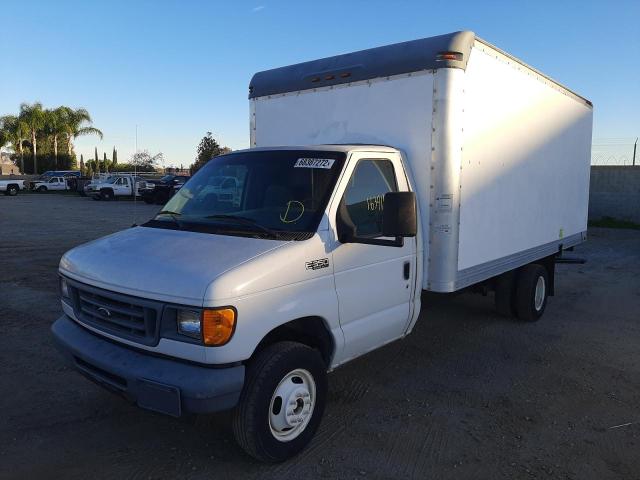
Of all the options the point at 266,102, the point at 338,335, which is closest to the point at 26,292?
the point at 266,102

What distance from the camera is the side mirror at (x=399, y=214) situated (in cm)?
346

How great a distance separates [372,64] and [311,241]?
85.4 inches

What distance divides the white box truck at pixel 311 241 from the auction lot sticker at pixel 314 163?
1 centimetres

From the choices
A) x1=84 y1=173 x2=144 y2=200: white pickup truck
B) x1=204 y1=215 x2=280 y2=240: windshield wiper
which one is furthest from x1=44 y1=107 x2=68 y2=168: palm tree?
x1=204 y1=215 x2=280 y2=240: windshield wiper

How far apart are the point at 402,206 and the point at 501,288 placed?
12.3 feet

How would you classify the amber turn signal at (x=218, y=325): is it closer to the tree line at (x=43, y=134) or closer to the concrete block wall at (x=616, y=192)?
the concrete block wall at (x=616, y=192)

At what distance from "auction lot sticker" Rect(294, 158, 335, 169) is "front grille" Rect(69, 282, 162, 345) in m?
1.53

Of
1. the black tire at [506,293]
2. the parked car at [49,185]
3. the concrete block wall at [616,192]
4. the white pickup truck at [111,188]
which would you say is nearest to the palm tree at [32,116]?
the parked car at [49,185]

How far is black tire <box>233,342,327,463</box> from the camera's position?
311 centimetres

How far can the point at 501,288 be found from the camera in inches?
262

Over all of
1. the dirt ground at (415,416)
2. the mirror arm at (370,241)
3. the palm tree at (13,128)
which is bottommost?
the dirt ground at (415,416)

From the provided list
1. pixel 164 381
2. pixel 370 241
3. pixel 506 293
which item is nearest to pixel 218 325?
pixel 164 381

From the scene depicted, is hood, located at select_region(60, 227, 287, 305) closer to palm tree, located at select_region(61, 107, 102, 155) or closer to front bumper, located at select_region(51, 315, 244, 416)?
front bumper, located at select_region(51, 315, 244, 416)

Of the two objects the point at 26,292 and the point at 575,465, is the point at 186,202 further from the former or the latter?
the point at 26,292
